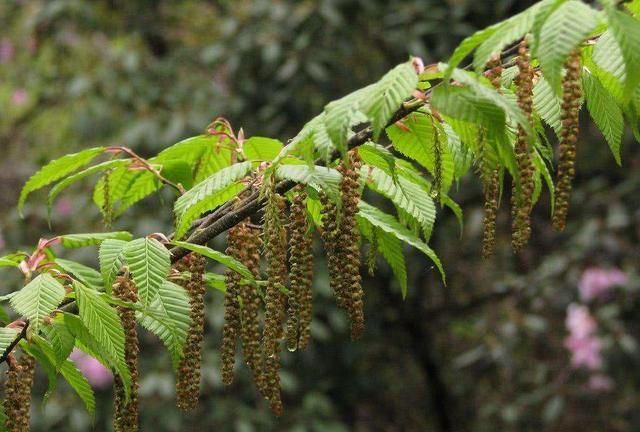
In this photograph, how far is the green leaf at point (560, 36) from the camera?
0.80 metres

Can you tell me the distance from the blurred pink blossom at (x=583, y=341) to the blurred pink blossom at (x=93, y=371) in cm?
163

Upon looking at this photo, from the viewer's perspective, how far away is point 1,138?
14.9ft

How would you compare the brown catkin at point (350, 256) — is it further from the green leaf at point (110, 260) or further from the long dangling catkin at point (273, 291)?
the green leaf at point (110, 260)

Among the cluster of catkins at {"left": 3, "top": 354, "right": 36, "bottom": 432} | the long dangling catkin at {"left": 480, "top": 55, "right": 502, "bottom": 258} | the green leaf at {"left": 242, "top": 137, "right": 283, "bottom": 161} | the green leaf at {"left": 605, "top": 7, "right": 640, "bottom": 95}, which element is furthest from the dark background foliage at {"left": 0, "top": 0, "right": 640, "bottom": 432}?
the green leaf at {"left": 605, "top": 7, "right": 640, "bottom": 95}

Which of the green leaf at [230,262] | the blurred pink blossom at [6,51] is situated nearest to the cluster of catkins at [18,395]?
the green leaf at [230,262]

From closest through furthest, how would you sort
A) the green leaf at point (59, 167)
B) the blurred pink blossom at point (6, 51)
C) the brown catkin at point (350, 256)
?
the brown catkin at point (350, 256) < the green leaf at point (59, 167) < the blurred pink blossom at point (6, 51)

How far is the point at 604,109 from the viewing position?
1060 mm

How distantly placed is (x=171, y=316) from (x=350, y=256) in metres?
0.21

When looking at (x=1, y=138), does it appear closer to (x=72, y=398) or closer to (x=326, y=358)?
(x=72, y=398)

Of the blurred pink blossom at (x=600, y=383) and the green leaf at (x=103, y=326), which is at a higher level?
the green leaf at (x=103, y=326)

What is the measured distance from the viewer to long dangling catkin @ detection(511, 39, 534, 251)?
886mm

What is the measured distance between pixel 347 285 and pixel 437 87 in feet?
0.66

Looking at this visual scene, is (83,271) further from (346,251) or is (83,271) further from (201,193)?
(346,251)

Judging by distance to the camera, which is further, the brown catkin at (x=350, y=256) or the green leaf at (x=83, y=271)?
the green leaf at (x=83, y=271)
